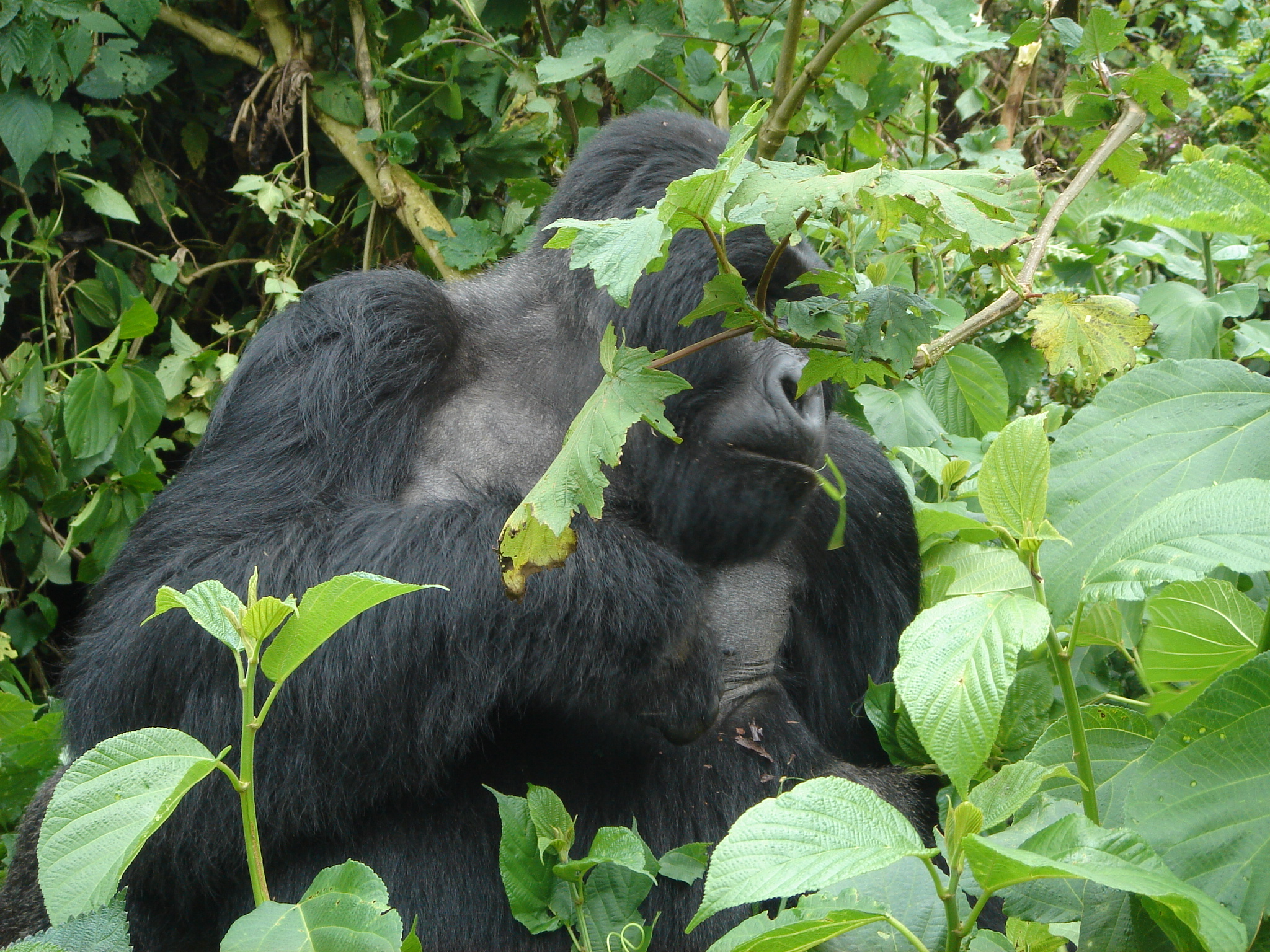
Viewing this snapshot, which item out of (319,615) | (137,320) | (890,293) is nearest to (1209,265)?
(890,293)

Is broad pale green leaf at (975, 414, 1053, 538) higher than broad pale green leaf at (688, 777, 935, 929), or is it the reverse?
broad pale green leaf at (975, 414, 1053, 538)

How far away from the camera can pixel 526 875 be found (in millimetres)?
1509

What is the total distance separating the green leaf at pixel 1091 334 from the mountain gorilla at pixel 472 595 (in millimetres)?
404

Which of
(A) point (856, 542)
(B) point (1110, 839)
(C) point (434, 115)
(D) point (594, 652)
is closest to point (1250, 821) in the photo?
(B) point (1110, 839)

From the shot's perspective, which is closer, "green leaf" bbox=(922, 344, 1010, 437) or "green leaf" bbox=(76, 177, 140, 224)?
"green leaf" bbox=(922, 344, 1010, 437)

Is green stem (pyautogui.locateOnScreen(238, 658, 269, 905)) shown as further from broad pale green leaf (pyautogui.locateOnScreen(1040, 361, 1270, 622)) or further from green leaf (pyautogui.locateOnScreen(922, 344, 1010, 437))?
green leaf (pyautogui.locateOnScreen(922, 344, 1010, 437))

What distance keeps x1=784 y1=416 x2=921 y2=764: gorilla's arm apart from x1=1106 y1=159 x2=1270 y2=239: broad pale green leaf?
4.31 ft

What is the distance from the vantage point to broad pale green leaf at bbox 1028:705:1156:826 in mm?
1070

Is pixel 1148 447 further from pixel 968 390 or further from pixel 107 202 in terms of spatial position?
pixel 107 202

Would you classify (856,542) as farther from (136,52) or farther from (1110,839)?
(136,52)

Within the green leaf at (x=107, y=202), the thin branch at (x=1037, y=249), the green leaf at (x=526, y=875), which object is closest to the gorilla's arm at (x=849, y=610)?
the thin branch at (x=1037, y=249)

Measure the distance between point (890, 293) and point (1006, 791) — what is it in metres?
0.66

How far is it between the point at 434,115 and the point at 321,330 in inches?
69.2

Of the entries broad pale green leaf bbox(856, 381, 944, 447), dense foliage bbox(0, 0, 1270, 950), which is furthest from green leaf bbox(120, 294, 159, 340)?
broad pale green leaf bbox(856, 381, 944, 447)
